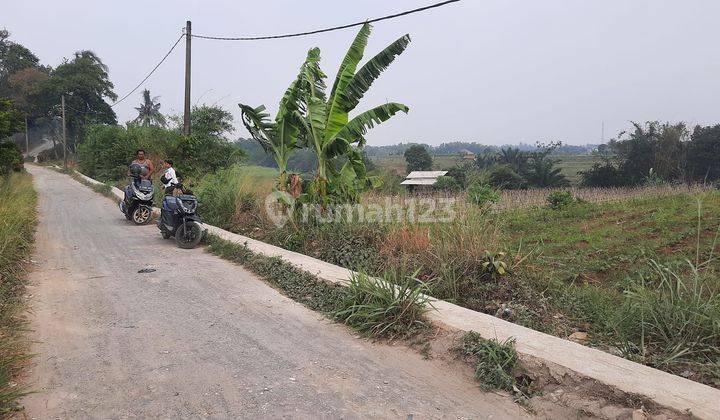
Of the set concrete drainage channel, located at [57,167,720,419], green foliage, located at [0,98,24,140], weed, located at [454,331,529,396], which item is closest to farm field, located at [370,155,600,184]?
green foliage, located at [0,98,24,140]

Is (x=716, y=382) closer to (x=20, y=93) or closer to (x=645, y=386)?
(x=645, y=386)

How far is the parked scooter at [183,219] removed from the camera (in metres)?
8.25

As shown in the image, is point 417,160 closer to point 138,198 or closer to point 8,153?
point 138,198

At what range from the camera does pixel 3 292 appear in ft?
15.8

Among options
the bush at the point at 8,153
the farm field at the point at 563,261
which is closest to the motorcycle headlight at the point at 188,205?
the farm field at the point at 563,261

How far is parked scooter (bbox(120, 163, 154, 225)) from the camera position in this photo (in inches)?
420

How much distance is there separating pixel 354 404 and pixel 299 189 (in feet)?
20.1

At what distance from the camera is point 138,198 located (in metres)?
10.7

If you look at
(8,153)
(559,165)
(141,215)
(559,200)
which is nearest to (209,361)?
(141,215)

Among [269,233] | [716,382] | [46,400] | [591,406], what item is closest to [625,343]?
[716,382]

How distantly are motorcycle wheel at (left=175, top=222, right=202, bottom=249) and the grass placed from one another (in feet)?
7.31

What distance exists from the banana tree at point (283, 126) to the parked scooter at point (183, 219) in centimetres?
168

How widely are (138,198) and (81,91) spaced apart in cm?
4711

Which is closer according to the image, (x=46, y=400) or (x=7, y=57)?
(x=46, y=400)
